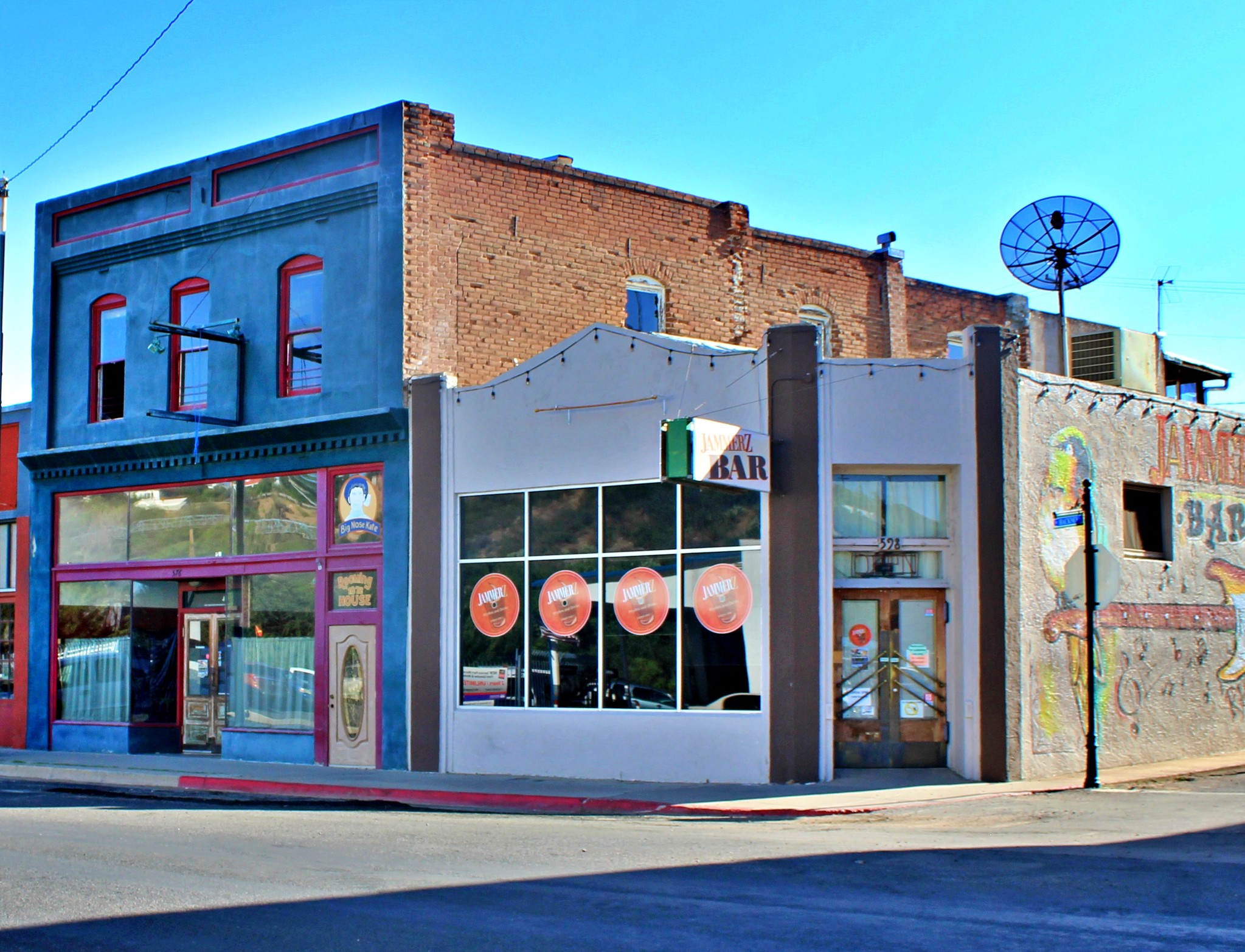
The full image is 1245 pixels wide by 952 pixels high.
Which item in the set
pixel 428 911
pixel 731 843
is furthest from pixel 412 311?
pixel 428 911

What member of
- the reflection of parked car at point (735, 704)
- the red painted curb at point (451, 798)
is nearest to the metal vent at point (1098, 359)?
the reflection of parked car at point (735, 704)

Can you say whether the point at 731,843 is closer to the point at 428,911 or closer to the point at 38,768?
the point at 428,911

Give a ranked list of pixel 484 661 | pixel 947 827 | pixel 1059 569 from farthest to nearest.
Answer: pixel 484 661 < pixel 1059 569 < pixel 947 827

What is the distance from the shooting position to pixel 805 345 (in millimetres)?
16875

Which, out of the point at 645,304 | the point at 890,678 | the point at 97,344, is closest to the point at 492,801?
the point at 890,678

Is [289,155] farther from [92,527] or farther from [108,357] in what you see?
[92,527]

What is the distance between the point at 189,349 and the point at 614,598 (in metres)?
9.31

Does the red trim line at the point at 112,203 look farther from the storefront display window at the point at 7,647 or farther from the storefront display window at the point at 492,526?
the storefront display window at the point at 492,526

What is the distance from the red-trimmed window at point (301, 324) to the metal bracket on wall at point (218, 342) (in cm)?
80

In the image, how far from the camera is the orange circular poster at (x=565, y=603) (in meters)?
18.0

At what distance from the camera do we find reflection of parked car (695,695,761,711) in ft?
54.0

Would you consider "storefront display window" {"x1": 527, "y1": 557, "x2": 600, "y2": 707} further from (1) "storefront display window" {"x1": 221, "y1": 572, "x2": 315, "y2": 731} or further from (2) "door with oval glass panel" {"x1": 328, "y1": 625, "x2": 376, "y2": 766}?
(1) "storefront display window" {"x1": 221, "y1": 572, "x2": 315, "y2": 731}

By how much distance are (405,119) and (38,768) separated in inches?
442

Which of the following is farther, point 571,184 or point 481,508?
point 571,184
